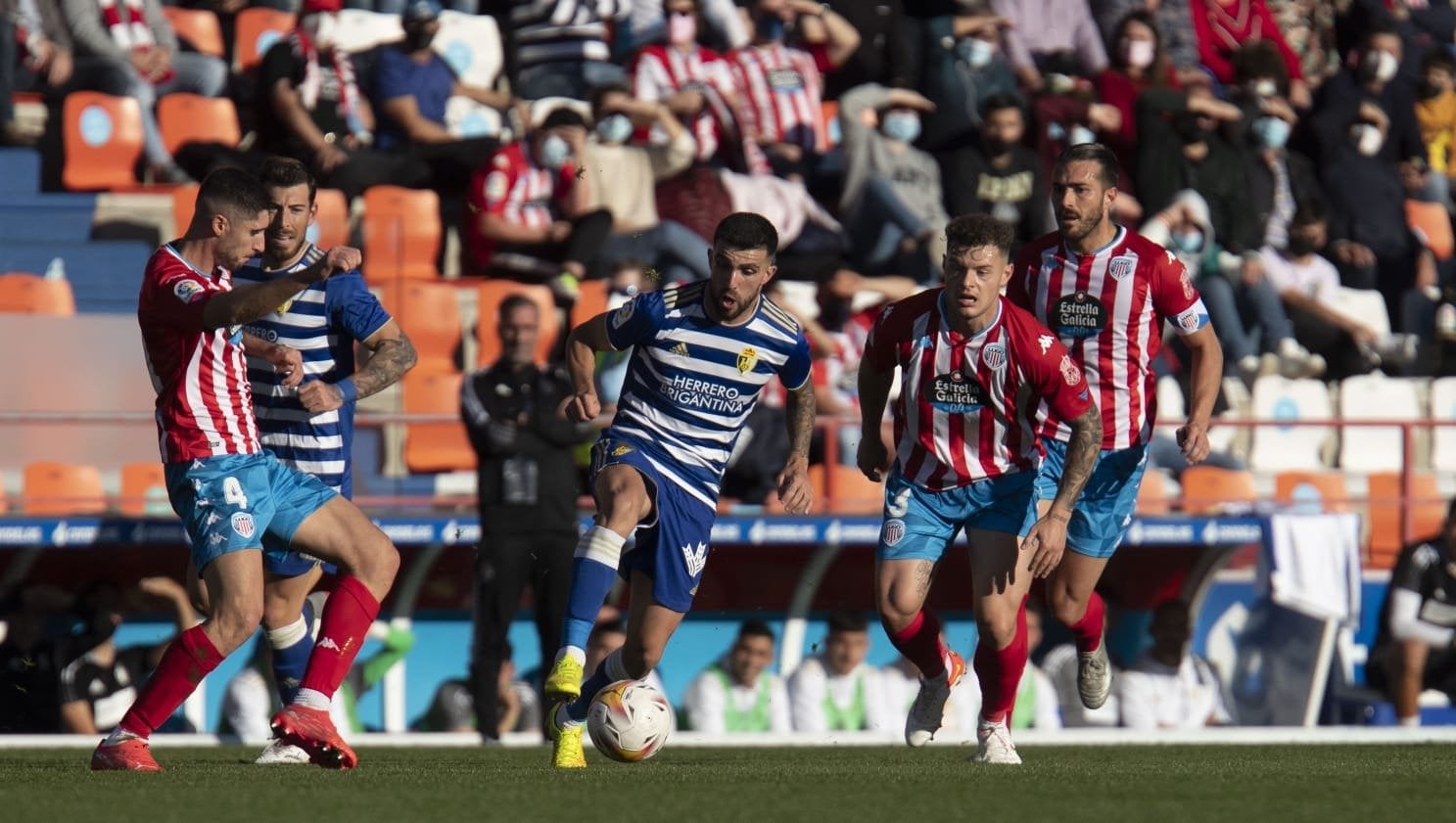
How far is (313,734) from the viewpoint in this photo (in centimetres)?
764

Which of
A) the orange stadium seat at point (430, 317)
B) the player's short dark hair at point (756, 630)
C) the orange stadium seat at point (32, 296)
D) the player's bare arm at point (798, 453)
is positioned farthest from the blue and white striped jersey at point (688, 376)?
the orange stadium seat at point (32, 296)

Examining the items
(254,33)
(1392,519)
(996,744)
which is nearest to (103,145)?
(254,33)

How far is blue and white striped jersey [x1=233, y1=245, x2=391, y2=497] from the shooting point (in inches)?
339

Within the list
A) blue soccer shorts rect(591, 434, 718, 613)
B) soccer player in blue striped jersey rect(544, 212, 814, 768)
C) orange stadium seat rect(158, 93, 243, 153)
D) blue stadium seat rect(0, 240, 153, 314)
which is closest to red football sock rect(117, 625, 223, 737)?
soccer player in blue striped jersey rect(544, 212, 814, 768)

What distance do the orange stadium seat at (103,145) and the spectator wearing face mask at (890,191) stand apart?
4.86m

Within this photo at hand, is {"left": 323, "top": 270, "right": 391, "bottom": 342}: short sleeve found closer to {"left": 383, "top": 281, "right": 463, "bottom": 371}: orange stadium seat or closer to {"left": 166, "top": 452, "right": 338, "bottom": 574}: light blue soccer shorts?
{"left": 166, "top": 452, "right": 338, "bottom": 574}: light blue soccer shorts

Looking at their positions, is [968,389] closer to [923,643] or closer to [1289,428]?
[923,643]

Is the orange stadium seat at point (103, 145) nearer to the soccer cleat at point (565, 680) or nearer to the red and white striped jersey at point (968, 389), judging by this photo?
the red and white striped jersey at point (968, 389)

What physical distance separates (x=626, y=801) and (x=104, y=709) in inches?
223

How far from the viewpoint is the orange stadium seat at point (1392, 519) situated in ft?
43.6

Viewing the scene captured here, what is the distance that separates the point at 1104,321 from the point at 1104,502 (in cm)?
72

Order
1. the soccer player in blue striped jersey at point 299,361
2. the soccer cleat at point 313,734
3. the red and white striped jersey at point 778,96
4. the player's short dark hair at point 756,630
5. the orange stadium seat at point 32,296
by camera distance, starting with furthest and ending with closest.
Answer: the red and white striped jersey at point 778,96 → the orange stadium seat at point 32,296 → the player's short dark hair at point 756,630 → the soccer player in blue striped jersey at point 299,361 → the soccer cleat at point 313,734

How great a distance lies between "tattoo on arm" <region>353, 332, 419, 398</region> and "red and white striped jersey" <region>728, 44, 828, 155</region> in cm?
803

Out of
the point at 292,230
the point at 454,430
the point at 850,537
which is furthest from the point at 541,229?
the point at 292,230
